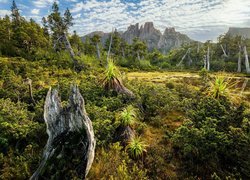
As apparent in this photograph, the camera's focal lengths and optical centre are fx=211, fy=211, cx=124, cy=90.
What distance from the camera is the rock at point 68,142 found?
4.51m

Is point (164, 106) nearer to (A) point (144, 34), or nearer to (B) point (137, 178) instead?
(B) point (137, 178)

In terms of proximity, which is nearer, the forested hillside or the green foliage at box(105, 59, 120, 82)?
the forested hillside

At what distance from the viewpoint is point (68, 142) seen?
488 centimetres

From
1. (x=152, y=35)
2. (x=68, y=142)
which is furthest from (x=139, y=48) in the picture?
(x=152, y=35)

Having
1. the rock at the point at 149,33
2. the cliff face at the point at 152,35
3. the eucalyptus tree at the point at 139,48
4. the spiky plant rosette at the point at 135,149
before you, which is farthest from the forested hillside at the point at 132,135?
the rock at the point at 149,33

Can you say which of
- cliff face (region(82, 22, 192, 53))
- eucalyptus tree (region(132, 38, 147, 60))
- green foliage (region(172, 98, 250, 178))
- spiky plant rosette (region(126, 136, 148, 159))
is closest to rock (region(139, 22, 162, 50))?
cliff face (region(82, 22, 192, 53))

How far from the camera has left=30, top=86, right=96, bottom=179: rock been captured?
4512 mm

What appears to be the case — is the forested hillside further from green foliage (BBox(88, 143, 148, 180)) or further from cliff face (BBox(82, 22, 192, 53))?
cliff face (BBox(82, 22, 192, 53))

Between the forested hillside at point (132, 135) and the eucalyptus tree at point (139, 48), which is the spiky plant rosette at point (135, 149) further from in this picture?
the eucalyptus tree at point (139, 48)

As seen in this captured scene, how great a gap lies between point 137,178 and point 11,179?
9.40ft

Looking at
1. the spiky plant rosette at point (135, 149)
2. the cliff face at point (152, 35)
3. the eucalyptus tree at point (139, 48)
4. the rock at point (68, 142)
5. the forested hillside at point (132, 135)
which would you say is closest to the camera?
the rock at point (68, 142)

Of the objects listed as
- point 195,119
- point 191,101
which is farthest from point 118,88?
point 195,119

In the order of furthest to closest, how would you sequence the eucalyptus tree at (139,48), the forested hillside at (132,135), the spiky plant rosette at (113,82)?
1. the eucalyptus tree at (139,48)
2. the spiky plant rosette at (113,82)
3. the forested hillside at (132,135)

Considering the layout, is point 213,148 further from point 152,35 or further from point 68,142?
point 152,35
